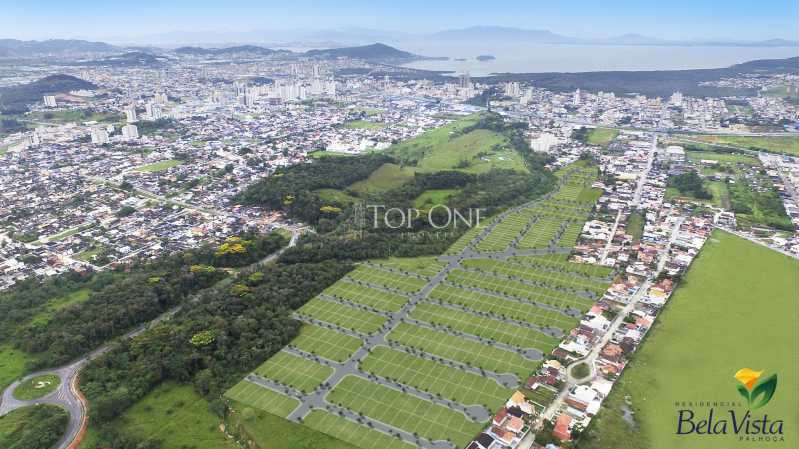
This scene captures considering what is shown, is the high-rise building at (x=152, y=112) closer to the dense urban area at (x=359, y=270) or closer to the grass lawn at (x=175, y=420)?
the dense urban area at (x=359, y=270)

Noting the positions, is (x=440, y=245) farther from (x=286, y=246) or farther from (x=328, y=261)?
(x=286, y=246)

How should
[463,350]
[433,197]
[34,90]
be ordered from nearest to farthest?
[463,350], [433,197], [34,90]

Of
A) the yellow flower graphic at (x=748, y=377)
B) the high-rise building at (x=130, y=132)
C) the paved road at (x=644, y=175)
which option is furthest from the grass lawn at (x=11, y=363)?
the high-rise building at (x=130, y=132)

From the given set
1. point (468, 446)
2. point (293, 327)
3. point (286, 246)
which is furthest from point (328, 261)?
point (468, 446)

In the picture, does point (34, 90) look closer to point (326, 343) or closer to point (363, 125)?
point (363, 125)

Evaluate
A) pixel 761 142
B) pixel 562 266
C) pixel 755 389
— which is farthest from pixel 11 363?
pixel 761 142

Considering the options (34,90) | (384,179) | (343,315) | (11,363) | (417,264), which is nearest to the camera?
(11,363)
